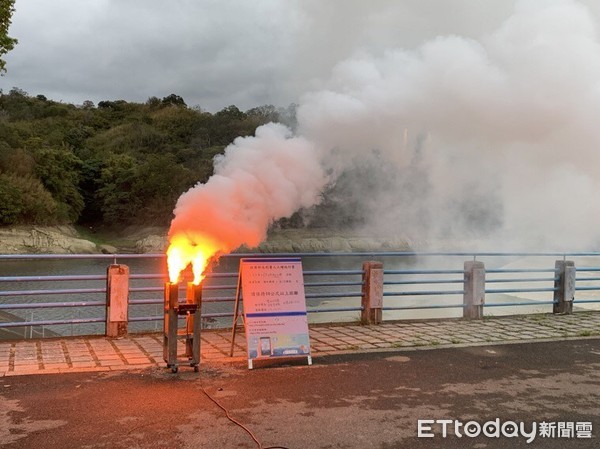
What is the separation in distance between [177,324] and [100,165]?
88.7 metres

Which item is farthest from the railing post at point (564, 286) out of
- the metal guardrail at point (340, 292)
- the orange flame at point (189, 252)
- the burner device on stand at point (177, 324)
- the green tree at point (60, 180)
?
the green tree at point (60, 180)

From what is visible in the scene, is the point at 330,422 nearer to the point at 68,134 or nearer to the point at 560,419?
the point at 560,419

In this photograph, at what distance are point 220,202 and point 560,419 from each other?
16.4 ft

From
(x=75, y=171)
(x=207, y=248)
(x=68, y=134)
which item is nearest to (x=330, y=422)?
(x=207, y=248)

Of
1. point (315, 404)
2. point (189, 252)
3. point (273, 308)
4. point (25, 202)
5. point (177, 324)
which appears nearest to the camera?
point (315, 404)

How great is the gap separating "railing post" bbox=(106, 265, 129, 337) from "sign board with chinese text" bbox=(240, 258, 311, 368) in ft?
7.63

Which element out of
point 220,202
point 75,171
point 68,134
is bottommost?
point 220,202

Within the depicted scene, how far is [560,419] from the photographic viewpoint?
6008mm

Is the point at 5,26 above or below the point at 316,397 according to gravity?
above

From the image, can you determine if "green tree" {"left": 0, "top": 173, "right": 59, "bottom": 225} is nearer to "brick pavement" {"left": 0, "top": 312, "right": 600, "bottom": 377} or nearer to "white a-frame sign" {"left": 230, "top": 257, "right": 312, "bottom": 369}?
"brick pavement" {"left": 0, "top": 312, "right": 600, "bottom": 377}

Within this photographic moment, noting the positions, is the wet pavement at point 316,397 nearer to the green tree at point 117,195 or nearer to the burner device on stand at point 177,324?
the burner device on stand at point 177,324

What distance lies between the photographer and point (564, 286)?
12969mm

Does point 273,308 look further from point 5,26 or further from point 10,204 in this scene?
point 10,204

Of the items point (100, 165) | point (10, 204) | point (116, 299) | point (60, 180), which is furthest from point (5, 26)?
point (100, 165)
